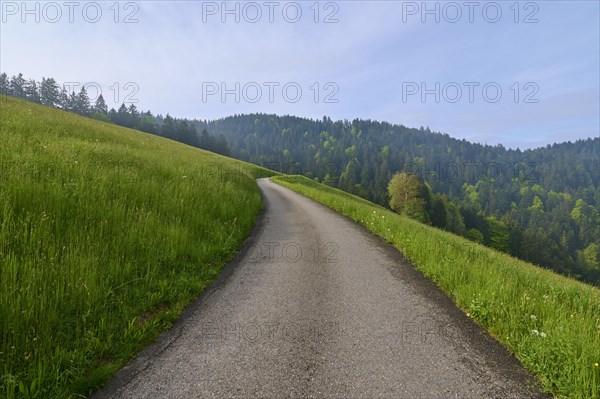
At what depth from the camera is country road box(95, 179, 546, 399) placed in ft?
9.64

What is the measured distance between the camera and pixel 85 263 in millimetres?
4254

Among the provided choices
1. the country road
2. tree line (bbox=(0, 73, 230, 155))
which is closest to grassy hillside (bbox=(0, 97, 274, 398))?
the country road

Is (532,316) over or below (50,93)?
below

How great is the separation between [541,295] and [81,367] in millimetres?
6949

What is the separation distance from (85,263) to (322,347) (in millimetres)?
3741

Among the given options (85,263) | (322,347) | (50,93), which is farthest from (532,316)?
(50,93)

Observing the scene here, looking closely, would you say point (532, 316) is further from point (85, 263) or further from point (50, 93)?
point (50, 93)

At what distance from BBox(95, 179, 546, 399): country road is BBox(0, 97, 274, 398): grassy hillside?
44cm

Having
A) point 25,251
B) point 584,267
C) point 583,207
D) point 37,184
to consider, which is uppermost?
point 37,184

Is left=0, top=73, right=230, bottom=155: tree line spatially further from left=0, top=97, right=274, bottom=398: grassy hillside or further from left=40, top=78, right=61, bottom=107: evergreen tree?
left=0, top=97, right=274, bottom=398: grassy hillside

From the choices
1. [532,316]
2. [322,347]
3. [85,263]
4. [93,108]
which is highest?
[93,108]

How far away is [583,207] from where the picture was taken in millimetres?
161250

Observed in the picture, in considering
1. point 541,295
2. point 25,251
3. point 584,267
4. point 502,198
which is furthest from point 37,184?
point 502,198

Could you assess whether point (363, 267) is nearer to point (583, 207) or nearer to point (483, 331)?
point (483, 331)
